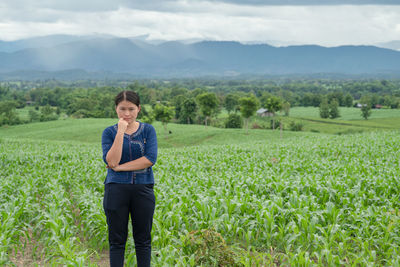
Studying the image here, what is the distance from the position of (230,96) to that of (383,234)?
9137 centimetres

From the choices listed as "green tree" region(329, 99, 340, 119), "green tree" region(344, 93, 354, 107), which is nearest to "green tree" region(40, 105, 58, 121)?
"green tree" region(329, 99, 340, 119)

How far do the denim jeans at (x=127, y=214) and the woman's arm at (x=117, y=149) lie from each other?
13.5 inches

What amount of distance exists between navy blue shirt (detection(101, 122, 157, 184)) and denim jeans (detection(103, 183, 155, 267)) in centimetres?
9

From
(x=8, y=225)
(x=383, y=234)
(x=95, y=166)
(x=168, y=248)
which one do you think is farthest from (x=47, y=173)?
(x=383, y=234)

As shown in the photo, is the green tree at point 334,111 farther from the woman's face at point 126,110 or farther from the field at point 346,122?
the woman's face at point 126,110

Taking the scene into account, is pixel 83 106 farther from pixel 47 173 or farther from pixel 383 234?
pixel 383 234

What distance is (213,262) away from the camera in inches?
227

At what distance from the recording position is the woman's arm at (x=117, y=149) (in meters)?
4.63

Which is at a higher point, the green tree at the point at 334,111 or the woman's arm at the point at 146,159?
the woman's arm at the point at 146,159

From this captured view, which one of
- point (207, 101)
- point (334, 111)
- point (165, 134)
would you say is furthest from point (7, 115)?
point (334, 111)

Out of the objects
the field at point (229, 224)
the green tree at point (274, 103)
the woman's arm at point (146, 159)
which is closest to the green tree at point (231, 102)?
the green tree at point (274, 103)

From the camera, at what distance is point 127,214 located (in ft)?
16.0

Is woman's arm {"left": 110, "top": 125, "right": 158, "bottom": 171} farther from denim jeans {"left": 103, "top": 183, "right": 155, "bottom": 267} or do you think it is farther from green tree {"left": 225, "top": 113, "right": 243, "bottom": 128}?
green tree {"left": 225, "top": 113, "right": 243, "bottom": 128}

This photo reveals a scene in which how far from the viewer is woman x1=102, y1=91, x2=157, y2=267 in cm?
471
